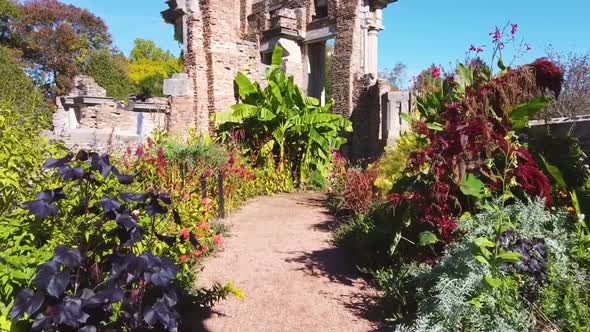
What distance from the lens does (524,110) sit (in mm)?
3578

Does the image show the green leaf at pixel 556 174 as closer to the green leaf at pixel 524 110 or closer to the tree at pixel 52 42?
the green leaf at pixel 524 110

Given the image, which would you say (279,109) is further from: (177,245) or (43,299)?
(43,299)

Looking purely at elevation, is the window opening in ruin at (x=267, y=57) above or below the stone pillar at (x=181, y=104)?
above

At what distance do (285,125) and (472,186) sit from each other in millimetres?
7090

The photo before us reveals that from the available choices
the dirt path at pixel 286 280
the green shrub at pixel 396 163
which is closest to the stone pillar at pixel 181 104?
the dirt path at pixel 286 280

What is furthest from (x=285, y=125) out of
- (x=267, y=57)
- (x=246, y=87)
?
(x=267, y=57)

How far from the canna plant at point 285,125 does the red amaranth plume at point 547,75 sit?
6.89m

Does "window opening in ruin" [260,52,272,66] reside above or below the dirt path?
above

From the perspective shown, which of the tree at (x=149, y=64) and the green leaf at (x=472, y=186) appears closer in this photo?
the green leaf at (x=472, y=186)

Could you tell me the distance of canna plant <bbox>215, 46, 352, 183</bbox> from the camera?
33.7ft

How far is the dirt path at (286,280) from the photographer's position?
11.8 ft

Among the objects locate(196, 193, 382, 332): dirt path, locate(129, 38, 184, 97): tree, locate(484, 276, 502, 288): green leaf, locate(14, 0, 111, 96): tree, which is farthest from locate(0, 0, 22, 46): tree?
locate(484, 276, 502, 288): green leaf

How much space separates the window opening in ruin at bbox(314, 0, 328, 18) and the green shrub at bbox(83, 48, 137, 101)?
19.0m

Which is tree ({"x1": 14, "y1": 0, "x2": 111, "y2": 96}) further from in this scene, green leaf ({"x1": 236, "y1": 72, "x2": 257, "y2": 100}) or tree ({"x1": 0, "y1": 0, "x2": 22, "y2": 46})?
green leaf ({"x1": 236, "y1": 72, "x2": 257, "y2": 100})
